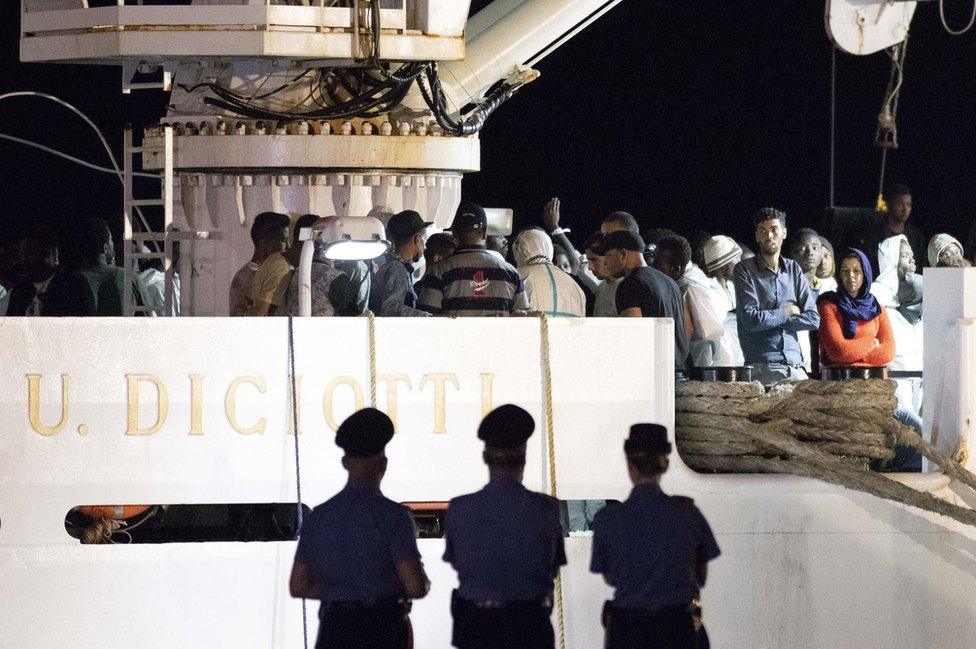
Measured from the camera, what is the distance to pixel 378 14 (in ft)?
30.0

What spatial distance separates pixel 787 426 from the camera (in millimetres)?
8172

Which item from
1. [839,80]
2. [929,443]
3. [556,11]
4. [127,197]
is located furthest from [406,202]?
[839,80]

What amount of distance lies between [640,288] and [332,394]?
183 cm

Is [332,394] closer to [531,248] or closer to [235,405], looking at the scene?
[235,405]

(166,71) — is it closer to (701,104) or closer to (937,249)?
(937,249)

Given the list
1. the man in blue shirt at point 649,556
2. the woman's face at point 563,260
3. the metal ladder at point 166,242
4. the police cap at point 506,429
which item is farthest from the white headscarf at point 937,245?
the police cap at point 506,429

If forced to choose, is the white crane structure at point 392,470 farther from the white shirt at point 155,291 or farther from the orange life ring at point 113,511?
the white shirt at point 155,291

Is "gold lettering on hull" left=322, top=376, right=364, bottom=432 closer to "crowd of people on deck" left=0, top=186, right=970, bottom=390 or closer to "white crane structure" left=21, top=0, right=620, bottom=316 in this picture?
"crowd of people on deck" left=0, top=186, right=970, bottom=390

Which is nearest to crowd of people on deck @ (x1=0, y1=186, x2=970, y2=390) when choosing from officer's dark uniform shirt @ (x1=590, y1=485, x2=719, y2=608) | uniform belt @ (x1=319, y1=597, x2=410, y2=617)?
officer's dark uniform shirt @ (x1=590, y1=485, x2=719, y2=608)

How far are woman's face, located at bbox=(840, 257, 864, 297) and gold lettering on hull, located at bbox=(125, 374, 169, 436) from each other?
401cm

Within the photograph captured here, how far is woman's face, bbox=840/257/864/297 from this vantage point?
9.64m

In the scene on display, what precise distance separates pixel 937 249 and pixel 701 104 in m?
16.0

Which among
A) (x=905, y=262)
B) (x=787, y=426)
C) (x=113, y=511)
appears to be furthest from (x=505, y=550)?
(x=905, y=262)

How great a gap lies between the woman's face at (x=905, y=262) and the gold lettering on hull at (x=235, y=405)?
21.9ft
